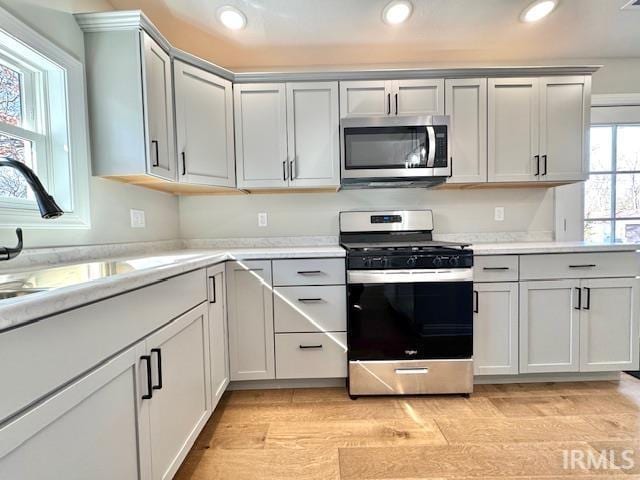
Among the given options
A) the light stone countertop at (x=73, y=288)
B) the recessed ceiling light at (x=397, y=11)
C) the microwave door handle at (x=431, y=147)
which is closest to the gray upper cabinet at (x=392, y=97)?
the microwave door handle at (x=431, y=147)

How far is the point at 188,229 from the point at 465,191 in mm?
2267

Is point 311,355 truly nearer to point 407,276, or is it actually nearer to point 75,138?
point 407,276

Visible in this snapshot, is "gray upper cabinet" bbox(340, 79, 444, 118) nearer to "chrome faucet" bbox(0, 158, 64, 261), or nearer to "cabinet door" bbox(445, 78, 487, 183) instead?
"cabinet door" bbox(445, 78, 487, 183)

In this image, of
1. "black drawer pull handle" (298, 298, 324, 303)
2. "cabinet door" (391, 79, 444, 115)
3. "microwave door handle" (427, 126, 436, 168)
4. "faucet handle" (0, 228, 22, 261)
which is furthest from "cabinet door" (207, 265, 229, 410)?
"cabinet door" (391, 79, 444, 115)

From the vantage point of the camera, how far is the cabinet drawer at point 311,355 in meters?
1.96

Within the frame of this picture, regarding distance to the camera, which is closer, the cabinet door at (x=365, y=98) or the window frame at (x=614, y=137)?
the cabinet door at (x=365, y=98)

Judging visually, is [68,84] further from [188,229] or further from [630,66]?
[630,66]

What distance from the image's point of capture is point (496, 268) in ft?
6.44

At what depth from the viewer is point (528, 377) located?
2.08 meters

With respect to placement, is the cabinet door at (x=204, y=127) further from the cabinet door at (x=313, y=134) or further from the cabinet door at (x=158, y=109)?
the cabinet door at (x=313, y=134)

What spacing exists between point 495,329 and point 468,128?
4.54 feet

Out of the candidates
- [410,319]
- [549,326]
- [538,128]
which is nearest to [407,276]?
[410,319]

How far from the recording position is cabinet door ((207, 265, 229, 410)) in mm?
1648

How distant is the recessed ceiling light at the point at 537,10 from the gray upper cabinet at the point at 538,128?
1.33 ft
